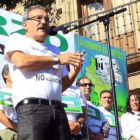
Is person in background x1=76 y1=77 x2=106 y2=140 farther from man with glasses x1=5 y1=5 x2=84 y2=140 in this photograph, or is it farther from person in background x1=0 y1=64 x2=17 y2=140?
man with glasses x1=5 y1=5 x2=84 y2=140

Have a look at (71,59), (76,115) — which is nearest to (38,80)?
(71,59)

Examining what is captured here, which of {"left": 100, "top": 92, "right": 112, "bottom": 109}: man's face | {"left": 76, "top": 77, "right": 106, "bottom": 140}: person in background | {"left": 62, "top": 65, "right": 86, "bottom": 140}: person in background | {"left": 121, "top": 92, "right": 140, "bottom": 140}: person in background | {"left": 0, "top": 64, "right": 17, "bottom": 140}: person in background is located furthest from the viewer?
{"left": 100, "top": 92, "right": 112, "bottom": 109}: man's face

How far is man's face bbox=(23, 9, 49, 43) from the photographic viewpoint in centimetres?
342

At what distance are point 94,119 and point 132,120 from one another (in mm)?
541

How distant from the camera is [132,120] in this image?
5.60 metres

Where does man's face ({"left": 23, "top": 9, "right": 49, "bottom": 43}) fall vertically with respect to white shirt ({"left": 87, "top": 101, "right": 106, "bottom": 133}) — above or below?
above

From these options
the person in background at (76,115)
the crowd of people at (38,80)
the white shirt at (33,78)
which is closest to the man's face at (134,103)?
the person in background at (76,115)

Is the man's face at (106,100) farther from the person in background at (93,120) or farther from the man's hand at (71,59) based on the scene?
the man's hand at (71,59)

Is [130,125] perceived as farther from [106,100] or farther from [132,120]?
[106,100]

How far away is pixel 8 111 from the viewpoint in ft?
15.5

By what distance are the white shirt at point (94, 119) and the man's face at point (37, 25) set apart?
2512 millimetres

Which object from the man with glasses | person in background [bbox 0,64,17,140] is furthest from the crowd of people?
person in background [bbox 0,64,17,140]

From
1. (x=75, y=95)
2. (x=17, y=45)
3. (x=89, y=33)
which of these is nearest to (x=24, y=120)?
(x=17, y=45)

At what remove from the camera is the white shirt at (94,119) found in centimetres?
579
